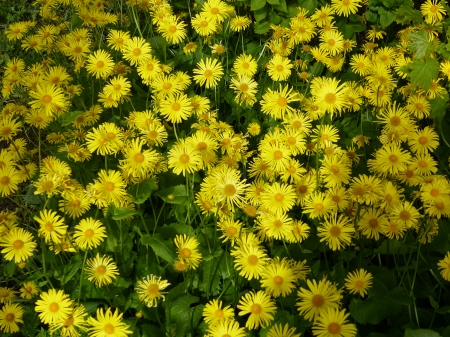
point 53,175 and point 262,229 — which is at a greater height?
point 53,175

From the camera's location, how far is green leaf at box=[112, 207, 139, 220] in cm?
197

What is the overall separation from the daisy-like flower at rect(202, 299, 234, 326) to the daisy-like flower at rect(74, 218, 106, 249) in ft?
1.67

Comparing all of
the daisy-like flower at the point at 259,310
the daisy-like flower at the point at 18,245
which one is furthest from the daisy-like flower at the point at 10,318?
the daisy-like flower at the point at 259,310

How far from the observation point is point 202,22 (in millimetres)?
2828

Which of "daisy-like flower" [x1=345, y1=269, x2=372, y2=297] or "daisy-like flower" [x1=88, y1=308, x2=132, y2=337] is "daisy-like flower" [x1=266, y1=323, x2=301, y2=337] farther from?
"daisy-like flower" [x1=88, y1=308, x2=132, y2=337]

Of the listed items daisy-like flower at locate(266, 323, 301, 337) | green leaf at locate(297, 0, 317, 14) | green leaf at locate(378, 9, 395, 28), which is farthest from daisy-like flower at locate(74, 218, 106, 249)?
green leaf at locate(378, 9, 395, 28)

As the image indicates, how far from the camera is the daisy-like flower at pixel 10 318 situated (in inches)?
79.5

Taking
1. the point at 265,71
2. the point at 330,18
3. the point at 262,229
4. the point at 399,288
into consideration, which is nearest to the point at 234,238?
the point at 262,229

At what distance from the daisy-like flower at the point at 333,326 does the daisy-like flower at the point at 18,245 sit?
1.10 meters

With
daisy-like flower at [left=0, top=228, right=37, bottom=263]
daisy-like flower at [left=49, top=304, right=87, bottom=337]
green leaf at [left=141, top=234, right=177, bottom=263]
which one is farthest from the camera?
green leaf at [left=141, top=234, right=177, bottom=263]

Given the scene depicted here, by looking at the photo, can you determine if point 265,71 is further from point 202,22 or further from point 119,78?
point 119,78

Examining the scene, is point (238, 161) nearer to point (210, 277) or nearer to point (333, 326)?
point (210, 277)

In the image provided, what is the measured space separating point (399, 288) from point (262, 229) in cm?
56

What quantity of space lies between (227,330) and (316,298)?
0.33 meters
